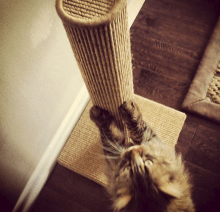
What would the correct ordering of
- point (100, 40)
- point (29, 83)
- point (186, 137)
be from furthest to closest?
1. point (186, 137)
2. point (29, 83)
3. point (100, 40)

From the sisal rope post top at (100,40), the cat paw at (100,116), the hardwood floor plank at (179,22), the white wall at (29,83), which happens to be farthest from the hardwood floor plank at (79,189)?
the hardwood floor plank at (179,22)

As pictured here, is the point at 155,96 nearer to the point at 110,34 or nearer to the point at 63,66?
the point at 63,66

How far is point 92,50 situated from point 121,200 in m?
0.49

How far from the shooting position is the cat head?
23.9 inches

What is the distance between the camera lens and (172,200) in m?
0.62

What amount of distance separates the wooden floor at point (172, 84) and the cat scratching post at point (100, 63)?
4.6 inches

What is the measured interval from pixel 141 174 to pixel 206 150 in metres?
0.63

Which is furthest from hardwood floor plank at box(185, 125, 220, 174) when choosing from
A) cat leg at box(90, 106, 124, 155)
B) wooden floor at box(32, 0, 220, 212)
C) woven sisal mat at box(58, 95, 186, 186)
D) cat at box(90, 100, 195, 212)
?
cat leg at box(90, 106, 124, 155)

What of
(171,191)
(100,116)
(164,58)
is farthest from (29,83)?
(164,58)

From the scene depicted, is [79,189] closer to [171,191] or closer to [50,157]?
[50,157]

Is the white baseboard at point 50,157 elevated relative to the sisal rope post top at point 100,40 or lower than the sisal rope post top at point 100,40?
lower

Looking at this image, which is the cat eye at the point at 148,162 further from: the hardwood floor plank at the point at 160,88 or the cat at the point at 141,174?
the hardwood floor plank at the point at 160,88

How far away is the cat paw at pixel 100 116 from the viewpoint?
2.59 feet

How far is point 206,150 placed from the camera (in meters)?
1.06
